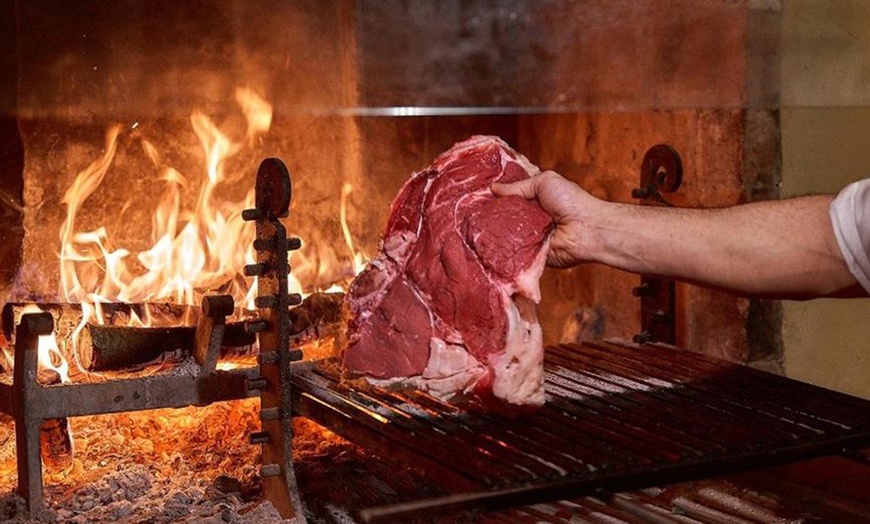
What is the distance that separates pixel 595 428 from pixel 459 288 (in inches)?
21.3

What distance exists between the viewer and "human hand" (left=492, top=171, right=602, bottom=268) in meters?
3.27

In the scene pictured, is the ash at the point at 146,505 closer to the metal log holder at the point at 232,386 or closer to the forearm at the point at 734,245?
the metal log holder at the point at 232,386

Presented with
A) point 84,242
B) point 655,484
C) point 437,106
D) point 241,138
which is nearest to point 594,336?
point 437,106

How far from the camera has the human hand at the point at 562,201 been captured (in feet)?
10.7

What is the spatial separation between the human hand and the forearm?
3 centimetres

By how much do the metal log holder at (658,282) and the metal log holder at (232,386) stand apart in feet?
5.02

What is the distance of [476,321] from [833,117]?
7.93 feet

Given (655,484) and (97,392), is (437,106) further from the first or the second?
(655,484)

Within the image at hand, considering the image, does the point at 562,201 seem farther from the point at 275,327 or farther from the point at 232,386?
the point at 232,386

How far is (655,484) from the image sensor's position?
2.63 metres

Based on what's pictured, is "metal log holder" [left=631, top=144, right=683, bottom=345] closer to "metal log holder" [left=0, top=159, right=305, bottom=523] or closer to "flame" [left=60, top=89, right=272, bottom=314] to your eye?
"metal log holder" [left=0, top=159, right=305, bottom=523]

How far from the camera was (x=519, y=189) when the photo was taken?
327 centimetres

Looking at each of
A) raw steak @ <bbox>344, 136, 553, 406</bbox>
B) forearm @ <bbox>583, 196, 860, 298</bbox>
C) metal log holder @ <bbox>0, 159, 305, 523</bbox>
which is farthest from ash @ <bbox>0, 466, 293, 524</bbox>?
forearm @ <bbox>583, 196, 860, 298</bbox>

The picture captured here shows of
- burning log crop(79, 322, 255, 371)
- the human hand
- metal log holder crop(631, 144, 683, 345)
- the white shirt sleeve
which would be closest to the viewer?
the white shirt sleeve
